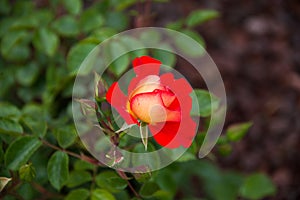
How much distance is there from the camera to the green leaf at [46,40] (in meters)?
1.39

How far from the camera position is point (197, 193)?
1996mm

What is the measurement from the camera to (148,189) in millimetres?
1088

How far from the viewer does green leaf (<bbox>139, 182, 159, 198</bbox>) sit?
3.54ft

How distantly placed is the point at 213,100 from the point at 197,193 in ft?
3.12

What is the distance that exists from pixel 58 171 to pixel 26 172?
3.8 inches

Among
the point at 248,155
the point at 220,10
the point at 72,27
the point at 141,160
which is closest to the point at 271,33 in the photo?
the point at 220,10

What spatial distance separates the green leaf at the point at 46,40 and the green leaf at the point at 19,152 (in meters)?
0.40

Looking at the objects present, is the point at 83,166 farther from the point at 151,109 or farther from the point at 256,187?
the point at 256,187

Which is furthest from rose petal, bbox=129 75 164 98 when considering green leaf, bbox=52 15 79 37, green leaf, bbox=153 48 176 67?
green leaf, bbox=52 15 79 37

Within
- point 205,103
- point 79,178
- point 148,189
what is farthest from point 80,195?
point 205,103

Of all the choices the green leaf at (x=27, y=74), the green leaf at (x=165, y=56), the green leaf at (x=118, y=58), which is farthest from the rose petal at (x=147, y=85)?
the green leaf at (x=27, y=74)

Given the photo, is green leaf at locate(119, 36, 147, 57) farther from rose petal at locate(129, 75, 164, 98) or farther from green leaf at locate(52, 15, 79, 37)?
rose petal at locate(129, 75, 164, 98)

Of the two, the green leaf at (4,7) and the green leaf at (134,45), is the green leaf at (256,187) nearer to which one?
the green leaf at (134,45)

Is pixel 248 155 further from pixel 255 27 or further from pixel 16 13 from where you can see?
pixel 16 13
